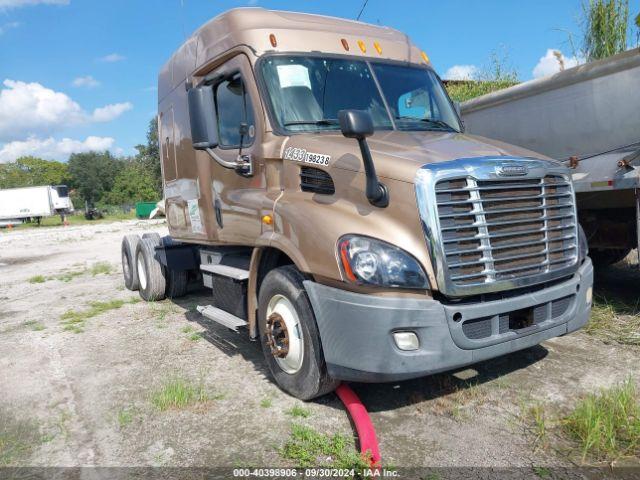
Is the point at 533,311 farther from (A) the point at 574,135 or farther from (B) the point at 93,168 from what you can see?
(B) the point at 93,168

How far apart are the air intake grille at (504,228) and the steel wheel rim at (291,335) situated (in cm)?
125

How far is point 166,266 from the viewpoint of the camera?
7609mm

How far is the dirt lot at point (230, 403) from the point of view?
3.40 metres

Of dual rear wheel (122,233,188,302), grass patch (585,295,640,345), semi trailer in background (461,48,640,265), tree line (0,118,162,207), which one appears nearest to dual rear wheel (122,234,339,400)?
grass patch (585,295,640,345)

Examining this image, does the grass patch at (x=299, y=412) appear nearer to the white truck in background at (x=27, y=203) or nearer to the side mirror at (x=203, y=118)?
the side mirror at (x=203, y=118)

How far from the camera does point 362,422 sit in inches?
138

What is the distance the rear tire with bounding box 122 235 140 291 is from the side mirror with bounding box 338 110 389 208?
609 cm

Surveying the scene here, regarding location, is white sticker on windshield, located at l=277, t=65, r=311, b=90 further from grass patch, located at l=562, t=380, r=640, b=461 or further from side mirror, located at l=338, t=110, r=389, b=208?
grass patch, located at l=562, t=380, r=640, b=461

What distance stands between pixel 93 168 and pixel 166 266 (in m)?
94.5

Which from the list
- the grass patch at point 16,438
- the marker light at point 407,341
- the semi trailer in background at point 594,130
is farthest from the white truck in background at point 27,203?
the marker light at point 407,341

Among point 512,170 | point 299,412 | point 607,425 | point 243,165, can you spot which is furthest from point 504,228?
point 243,165

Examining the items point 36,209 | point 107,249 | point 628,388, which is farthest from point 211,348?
point 36,209

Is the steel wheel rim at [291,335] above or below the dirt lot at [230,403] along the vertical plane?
above

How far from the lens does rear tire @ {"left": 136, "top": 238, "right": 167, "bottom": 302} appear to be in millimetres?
8016
